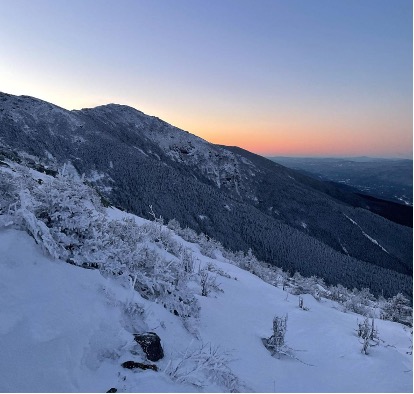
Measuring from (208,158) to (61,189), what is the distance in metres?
99.8

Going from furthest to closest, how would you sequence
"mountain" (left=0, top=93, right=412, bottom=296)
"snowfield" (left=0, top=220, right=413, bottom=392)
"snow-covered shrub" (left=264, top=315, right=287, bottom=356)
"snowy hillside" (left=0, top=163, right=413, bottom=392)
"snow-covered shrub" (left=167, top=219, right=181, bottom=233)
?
"mountain" (left=0, top=93, right=412, bottom=296)
"snow-covered shrub" (left=167, top=219, right=181, bottom=233)
"snow-covered shrub" (left=264, top=315, right=287, bottom=356)
"snowy hillside" (left=0, top=163, right=413, bottom=392)
"snowfield" (left=0, top=220, right=413, bottom=392)

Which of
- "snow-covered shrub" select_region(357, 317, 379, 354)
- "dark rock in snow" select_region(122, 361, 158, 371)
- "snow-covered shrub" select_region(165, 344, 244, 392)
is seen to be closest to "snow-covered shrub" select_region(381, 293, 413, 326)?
"snow-covered shrub" select_region(357, 317, 379, 354)

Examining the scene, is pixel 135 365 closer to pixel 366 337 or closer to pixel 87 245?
pixel 87 245

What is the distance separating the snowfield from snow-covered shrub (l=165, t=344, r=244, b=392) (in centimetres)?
4

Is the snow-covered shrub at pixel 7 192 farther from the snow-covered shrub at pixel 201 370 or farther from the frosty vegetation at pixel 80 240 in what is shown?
the snow-covered shrub at pixel 201 370

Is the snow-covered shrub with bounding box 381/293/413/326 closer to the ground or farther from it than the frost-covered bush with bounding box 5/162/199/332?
closer to the ground

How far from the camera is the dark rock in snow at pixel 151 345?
3.88 metres

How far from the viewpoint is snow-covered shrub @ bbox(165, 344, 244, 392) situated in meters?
3.62

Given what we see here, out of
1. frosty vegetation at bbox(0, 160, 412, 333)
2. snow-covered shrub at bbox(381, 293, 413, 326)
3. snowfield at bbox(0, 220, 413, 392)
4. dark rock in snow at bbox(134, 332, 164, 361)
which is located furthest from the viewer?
snow-covered shrub at bbox(381, 293, 413, 326)

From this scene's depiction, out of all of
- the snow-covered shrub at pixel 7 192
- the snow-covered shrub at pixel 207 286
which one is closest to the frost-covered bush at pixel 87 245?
the snow-covered shrub at pixel 7 192

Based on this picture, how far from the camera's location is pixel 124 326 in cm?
416

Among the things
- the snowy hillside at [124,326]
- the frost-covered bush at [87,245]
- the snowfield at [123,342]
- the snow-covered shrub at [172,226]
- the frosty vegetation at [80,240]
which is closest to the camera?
the snowfield at [123,342]

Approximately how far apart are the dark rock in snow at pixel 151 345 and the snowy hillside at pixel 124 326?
0.21ft

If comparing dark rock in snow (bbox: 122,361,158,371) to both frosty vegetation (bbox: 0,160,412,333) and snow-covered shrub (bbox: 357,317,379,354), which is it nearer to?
frosty vegetation (bbox: 0,160,412,333)
